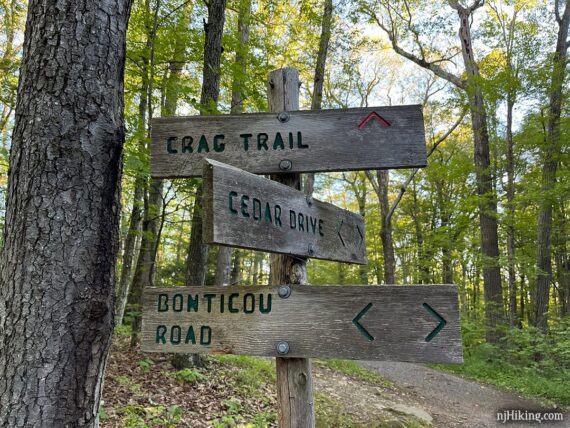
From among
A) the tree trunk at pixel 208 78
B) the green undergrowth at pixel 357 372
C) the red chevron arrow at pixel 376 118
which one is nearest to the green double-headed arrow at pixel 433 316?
the red chevron arrow at pixel 376 118

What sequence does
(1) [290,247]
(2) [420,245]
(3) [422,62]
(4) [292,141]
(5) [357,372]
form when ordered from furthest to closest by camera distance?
1. (2) [420,245]
2. (3) [422,62]
3. (5) [357,372]
4. (4) [292,141]
5. (1) [290,247]

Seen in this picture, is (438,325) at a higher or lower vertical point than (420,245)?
lower

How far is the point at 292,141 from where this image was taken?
1954 mm

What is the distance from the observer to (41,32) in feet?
6.48

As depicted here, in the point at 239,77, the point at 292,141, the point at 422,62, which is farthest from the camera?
the point at 422,62

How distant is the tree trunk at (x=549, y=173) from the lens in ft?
33.5

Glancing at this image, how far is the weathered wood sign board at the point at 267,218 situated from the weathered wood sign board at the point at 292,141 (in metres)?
0.24

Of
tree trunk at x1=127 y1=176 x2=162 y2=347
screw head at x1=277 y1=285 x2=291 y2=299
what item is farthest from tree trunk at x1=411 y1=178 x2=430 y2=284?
screw head at x1=277 y1=285 x2=291 y2=299

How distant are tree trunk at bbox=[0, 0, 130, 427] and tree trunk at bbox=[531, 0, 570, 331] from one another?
10.7 metres

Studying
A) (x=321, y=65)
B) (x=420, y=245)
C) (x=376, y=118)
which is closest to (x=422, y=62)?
(x=321, y=65)

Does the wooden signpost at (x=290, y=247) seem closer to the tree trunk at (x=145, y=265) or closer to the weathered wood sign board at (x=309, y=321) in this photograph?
the weathered wood sign board at (x=309, y=321)

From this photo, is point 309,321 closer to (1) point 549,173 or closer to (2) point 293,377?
(2) point 293,377

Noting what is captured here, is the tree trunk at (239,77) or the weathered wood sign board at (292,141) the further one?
the tree trunk at (239,77)

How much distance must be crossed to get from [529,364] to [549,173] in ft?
16.3
